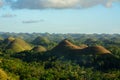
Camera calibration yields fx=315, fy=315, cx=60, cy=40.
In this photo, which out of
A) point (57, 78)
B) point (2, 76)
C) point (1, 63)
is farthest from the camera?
point (1, 63)

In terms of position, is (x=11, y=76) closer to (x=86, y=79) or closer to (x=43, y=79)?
(x=43, y=79)

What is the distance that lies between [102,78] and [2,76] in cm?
5290

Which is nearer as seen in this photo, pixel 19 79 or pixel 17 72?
pixel 19 79

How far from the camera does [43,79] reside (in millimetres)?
154500

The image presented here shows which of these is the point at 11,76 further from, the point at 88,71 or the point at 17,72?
the point at 88,71

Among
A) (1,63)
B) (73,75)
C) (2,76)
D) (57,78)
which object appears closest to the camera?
(2,76)

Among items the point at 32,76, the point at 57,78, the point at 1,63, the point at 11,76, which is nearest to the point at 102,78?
the point at 57,78

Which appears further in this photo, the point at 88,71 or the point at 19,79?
the point at 88,71

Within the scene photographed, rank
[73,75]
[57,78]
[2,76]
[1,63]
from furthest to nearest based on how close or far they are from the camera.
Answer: [1,63] < [73,75] < [57,78] < [2,76]

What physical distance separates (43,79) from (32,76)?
28.4 ft

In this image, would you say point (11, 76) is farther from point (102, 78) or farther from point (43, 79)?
point (102, 78)

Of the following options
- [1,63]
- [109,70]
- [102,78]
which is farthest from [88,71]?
[1,63]

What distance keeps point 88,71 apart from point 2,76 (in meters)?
63.2

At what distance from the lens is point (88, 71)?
19162 cm
